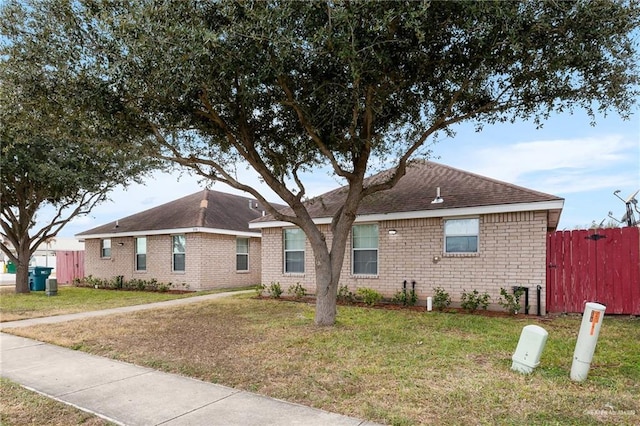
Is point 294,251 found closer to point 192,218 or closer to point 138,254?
point 192,218

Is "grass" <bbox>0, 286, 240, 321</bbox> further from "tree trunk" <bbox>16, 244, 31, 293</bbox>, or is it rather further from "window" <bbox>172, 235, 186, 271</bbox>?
"window" <bbox>172, 235, 186, 271</bbox>

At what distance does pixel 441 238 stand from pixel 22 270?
16844mm

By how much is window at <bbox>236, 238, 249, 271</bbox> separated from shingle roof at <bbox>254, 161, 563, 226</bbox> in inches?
197

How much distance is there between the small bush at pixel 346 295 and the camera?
1223 cm

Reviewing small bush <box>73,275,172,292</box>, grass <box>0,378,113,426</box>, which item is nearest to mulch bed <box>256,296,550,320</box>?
small bush <box>73,275,172,292</box>

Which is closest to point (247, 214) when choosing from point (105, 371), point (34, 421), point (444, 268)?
point (444, 268)

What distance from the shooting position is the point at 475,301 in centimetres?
1023

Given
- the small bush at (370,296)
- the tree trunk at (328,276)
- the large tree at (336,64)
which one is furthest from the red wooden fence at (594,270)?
the tree trunk at (328,276)

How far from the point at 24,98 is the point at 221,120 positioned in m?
3.60

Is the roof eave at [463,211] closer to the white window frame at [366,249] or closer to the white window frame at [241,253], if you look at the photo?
the white window frame at [366,249]

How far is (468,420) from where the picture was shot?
374 cm

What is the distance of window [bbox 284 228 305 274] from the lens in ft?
44.9

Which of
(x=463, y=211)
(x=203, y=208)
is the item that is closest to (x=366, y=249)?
(x=463, y=211)

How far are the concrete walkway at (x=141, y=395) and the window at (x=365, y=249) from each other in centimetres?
782
